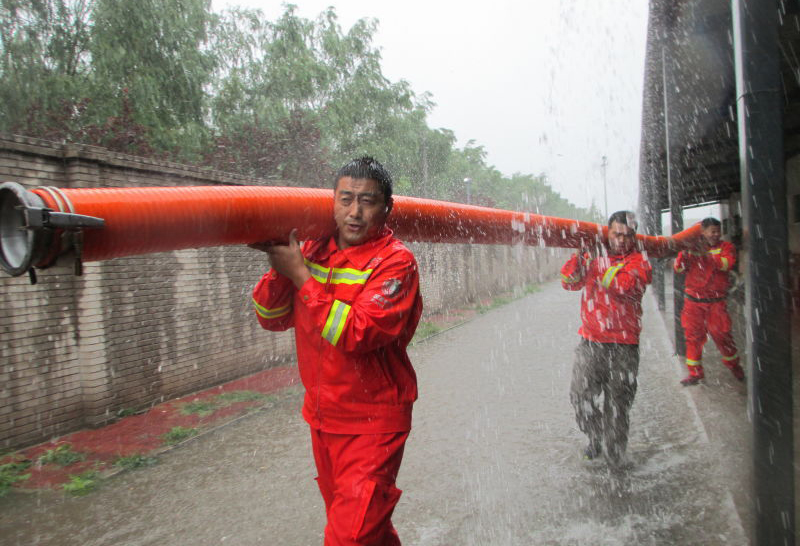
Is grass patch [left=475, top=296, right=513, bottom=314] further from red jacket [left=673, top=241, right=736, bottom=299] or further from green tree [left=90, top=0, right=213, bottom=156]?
red jacket [left=673, top=241, right=736, bottom=299]

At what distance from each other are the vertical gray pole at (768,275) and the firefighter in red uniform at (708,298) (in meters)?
4.02

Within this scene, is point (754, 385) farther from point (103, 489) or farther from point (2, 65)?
point (2, 65)

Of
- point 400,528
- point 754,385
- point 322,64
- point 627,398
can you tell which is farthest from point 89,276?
point 322,64

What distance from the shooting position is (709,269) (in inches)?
261

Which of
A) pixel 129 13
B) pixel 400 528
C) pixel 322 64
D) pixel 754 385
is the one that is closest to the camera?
pixel 754 385

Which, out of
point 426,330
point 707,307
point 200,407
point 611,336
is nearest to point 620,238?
point 611,336

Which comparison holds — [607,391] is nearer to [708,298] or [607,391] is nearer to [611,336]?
[611,336]

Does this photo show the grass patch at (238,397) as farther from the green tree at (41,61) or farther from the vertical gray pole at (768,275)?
the green tree at (41,61)

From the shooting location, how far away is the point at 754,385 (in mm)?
2762

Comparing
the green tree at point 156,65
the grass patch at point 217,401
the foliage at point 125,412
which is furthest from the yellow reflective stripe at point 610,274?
the green tree at point 156,65

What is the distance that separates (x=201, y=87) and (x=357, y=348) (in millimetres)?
14863

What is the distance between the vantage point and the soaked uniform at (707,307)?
6.62 m

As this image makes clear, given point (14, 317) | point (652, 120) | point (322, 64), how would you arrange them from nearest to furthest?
point (14, 317) → point (652, 120) → point (322, 64)

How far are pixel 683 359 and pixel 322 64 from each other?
1556cm
